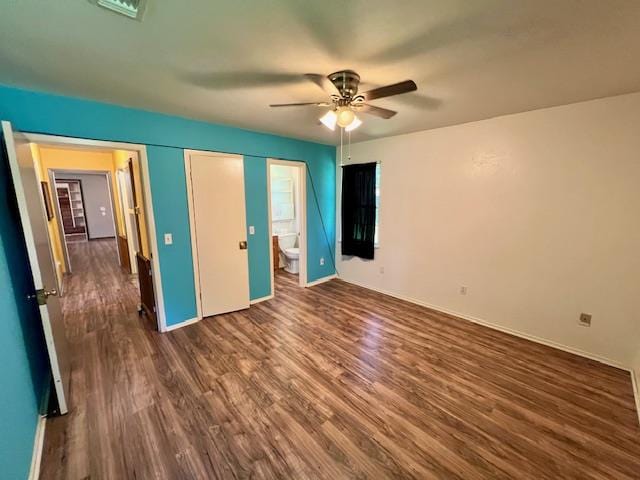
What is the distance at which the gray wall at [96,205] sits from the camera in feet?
30.6

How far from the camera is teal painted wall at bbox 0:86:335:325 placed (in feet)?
7.06

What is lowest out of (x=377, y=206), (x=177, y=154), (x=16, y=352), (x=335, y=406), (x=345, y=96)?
(x=335, y=406)

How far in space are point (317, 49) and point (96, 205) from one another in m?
11.5

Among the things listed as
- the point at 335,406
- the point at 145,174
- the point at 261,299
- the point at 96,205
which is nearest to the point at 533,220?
the point at 335,406

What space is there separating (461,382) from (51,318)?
10.5 ft

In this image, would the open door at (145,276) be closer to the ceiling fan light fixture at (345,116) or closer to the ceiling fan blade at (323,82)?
the ceiling fan blade at (323,82)

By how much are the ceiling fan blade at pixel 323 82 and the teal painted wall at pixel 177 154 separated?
165 cm

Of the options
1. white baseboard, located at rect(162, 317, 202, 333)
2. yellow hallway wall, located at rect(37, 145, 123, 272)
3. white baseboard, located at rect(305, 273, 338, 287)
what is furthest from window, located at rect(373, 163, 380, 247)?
yellow hallway wall, located at rect(37, 145, 123, 272)

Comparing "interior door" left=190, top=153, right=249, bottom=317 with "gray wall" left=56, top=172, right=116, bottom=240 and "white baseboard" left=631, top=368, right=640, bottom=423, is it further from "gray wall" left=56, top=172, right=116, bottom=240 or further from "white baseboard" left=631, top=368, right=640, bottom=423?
"gray wall" left=56, top=172, right=116, bottom=240

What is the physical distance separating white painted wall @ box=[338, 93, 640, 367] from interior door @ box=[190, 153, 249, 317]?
226cm

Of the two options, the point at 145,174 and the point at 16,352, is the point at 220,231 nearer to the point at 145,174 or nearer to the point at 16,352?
the point at 145,174

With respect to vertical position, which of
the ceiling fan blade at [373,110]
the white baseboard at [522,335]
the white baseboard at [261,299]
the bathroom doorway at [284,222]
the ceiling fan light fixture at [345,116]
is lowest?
the white baseboard at [522,335]

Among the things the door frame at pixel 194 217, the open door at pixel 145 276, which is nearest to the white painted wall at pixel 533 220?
the door frame at pixel 194 217

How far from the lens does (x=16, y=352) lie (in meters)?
1.50
